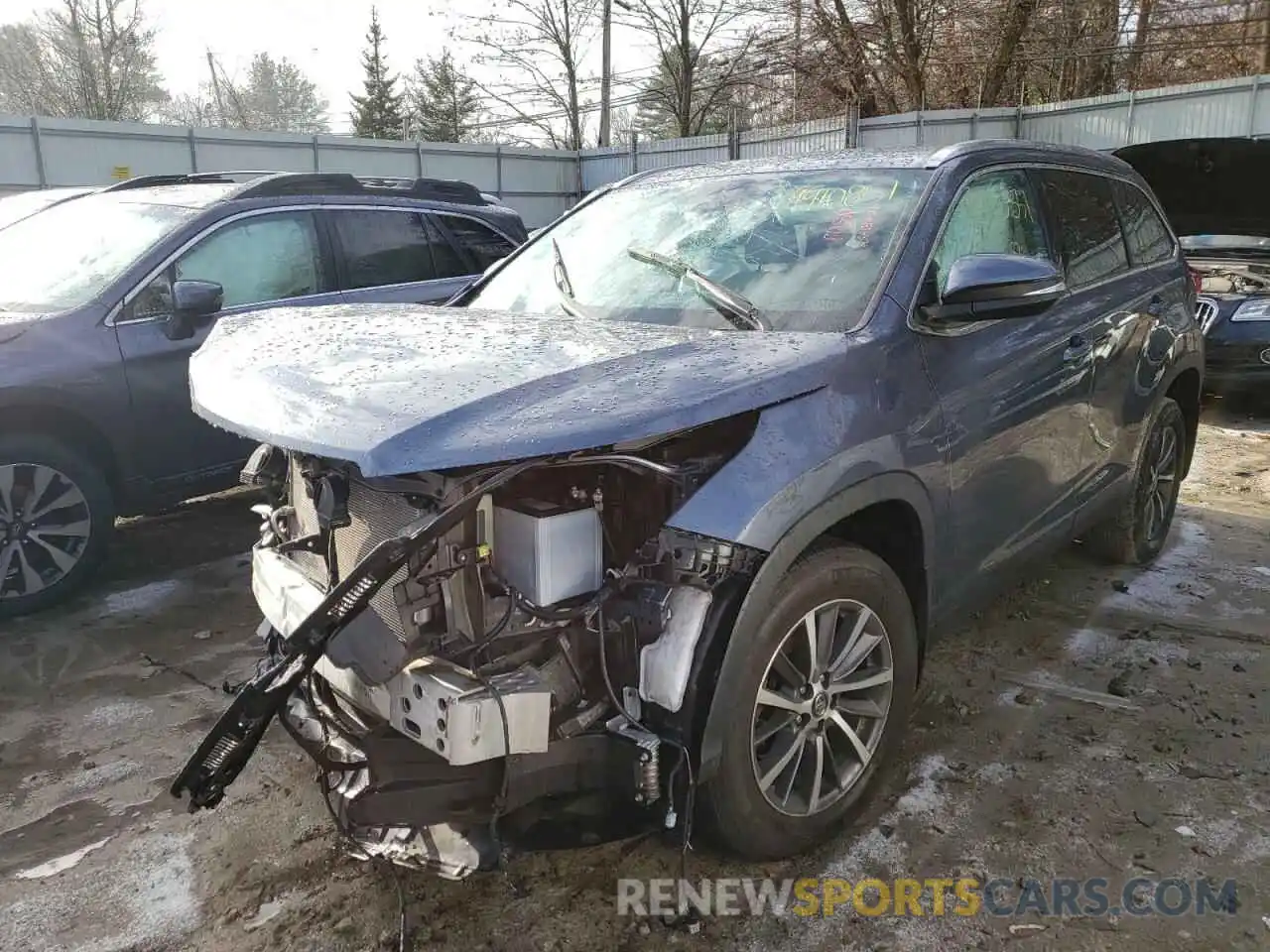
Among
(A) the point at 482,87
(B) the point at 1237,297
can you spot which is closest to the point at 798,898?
(B) the point at 1237,297

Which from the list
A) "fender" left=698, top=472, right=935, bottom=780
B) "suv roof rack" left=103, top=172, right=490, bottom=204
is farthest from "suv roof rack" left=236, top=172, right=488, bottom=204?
"fender" left=698, top=472, right=935, bottom=780

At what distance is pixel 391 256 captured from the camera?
19.5 ft

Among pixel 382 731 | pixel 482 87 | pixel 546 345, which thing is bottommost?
pixel 382 731

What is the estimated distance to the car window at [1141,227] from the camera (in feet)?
14.4

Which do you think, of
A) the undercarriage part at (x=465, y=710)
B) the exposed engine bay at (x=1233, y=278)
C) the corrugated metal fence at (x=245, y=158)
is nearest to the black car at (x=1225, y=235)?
the exposed engine bay at (x=1233, y=278)

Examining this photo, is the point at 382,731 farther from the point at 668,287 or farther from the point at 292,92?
the point at 292,92

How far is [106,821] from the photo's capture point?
115 inches

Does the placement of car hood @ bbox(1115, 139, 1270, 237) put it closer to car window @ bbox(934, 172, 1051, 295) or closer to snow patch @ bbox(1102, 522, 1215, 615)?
snow patch @ bbox(1102, 522, 1215, 615)

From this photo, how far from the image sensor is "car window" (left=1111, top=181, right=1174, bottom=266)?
4379 mm

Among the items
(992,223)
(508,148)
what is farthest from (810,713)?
(508,148)

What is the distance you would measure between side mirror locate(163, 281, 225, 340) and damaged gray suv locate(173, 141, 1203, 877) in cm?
179

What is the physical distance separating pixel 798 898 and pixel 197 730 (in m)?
2.18

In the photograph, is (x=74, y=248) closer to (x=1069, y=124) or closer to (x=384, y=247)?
(x=384, y=247)

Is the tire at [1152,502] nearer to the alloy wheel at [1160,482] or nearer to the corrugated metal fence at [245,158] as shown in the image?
the alloy wheel at [1160,482]
